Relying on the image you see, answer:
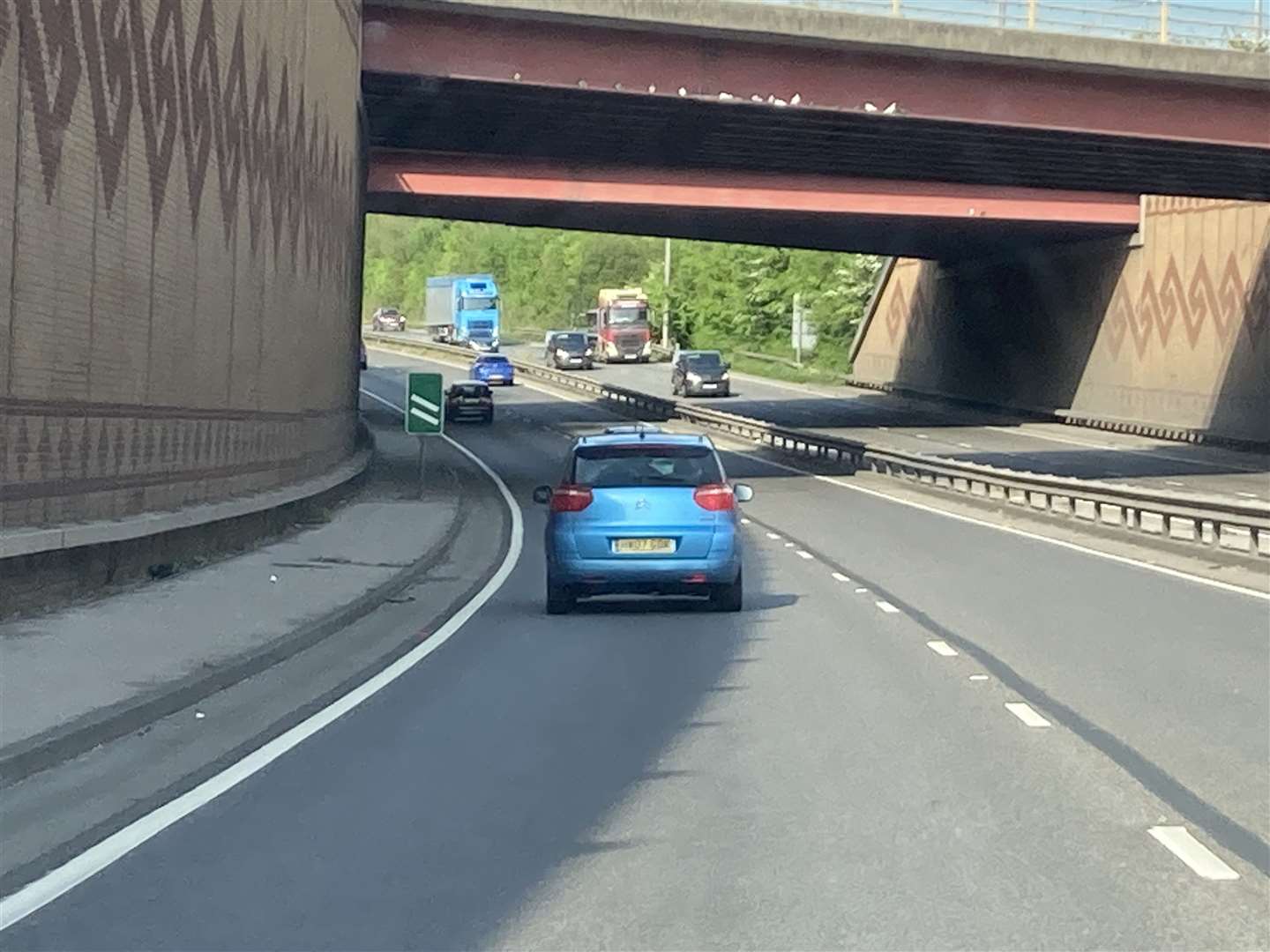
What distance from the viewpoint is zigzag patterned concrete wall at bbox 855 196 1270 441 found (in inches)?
2184

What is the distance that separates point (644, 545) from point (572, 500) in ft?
2.74

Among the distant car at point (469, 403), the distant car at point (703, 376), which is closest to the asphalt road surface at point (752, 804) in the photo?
the distant car at point (469, 403)

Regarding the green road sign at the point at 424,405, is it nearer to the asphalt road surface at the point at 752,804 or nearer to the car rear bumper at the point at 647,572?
Result: the car rear bumper at the point at 647,572

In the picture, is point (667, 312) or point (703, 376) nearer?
point (703, 376)

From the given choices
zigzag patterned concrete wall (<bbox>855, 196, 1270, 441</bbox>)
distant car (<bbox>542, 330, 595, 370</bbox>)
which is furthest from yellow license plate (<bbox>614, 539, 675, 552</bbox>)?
distant car (<bbox>542, 330, 595, 370</bbox>)

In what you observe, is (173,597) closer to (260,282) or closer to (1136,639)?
(1136,639)

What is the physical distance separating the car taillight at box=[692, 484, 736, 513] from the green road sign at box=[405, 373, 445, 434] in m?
18.3

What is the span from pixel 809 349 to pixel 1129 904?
106 meters

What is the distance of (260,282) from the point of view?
2766 centimetres

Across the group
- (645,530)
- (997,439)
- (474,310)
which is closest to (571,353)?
(474,310)

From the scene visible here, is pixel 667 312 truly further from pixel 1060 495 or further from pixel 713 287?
pixel 1060 495

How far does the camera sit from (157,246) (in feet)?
69.4

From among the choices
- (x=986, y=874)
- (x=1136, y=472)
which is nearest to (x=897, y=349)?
(x=1136, y=472)

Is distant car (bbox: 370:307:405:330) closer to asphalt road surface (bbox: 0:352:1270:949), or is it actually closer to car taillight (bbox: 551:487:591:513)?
car taillight (bbox: 551:487:591:513)
